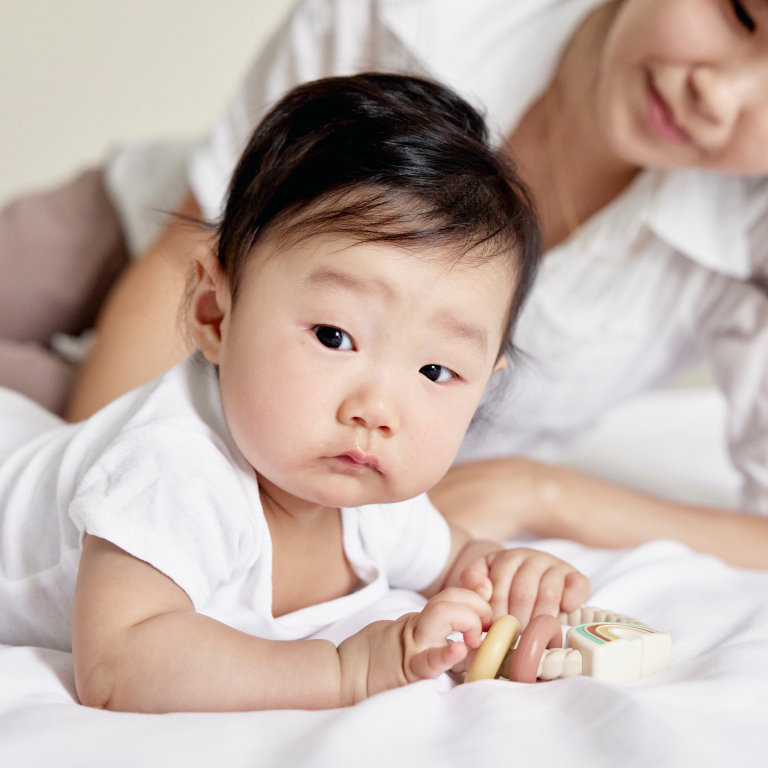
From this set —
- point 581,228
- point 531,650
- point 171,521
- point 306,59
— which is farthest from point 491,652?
point 306,59

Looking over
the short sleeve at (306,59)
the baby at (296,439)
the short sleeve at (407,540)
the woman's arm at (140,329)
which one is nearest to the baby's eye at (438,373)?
the baby at (296,439)

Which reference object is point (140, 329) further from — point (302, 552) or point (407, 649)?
point (407, 649)

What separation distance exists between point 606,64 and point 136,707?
91cm

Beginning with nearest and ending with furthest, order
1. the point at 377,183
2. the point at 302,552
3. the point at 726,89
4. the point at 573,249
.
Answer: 1. the point at 377,183
2. the point at 302,552
3. the point at 726,89
4. the point at 573,249

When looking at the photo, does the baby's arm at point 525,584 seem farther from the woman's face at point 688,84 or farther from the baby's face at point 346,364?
the woman's face at point 688,84

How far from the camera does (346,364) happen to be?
23.5 inches

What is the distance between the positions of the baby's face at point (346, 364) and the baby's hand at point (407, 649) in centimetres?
10

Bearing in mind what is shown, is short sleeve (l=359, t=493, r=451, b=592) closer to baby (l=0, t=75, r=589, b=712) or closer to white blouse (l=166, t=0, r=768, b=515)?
baby (l=0, t=75, r=589, b=712)

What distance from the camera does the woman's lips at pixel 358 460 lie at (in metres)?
0.60

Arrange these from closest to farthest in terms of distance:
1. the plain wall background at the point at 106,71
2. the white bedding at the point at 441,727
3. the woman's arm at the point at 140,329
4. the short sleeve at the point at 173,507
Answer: the white bedding at the point at 441,727
the short sleeve at the point at 173,507
the woman's arm at the point at 140,329
the plain wall background at the point at 106,71

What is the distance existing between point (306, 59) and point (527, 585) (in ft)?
2.95

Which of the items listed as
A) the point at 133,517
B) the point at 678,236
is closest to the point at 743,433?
the point at 678,236

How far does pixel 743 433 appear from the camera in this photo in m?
1.28

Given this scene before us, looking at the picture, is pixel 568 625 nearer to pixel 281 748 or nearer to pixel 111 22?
pixel 281 748
